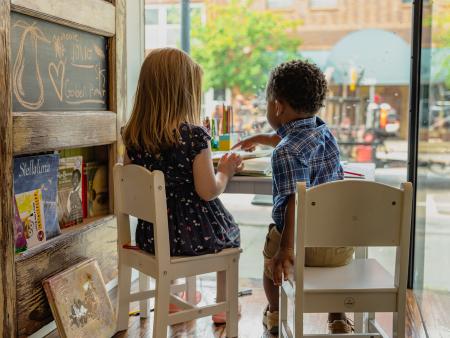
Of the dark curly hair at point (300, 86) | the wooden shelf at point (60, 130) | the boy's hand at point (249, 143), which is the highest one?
the dark curly hair at point (300, 86)

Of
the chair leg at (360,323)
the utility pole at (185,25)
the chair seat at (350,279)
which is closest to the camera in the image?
the chair seat at (350,279)

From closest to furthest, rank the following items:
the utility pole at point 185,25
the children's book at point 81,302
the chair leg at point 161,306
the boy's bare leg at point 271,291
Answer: the chair leg at point 161,306
the children's book at point 81,302
the boy's bare leg at point 271,291
the utility pole at point 185,25

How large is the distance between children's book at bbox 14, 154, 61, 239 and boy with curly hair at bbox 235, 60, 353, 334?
2.70 feet

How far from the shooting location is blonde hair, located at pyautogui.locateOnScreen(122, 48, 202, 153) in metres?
2.11

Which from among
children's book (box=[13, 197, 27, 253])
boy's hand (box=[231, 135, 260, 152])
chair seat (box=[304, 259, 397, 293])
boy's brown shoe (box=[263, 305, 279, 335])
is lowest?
boy's brown shoe (box=[263, 305, 279, 335])

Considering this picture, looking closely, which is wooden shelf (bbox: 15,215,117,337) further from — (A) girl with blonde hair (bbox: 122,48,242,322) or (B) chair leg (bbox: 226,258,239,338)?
(B) chair leg (bbox: 226,258,239,338)

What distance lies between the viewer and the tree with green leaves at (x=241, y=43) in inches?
130

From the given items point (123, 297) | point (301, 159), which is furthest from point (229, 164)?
point (123, 297)

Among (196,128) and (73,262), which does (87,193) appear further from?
(196,128)

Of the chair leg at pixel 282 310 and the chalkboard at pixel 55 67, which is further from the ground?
the chalkboard at pixel 55 67

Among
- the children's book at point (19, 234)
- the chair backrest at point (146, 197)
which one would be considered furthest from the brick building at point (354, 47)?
the children's book at point (19, 234)

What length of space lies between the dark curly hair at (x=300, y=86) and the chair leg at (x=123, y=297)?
88 cm

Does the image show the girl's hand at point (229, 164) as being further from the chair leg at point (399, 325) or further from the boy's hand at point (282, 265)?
the chair leg at point (399, 325)

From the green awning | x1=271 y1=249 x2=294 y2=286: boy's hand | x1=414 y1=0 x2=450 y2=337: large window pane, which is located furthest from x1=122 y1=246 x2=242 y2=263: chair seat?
the green awning
